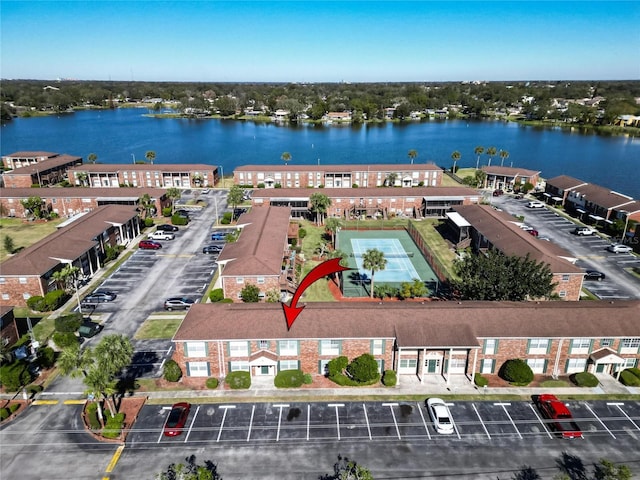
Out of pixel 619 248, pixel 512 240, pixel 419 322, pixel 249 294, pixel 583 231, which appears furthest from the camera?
pixel 583 231

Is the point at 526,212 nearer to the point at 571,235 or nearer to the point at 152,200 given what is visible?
the point at 571,235

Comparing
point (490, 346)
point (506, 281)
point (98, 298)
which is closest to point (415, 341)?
point (490, 346)

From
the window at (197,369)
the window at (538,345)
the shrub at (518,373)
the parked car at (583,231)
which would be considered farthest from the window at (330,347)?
the parked car at (583,231)

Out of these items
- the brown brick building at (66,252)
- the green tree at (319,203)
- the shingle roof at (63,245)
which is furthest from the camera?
the green tree at (319,203)

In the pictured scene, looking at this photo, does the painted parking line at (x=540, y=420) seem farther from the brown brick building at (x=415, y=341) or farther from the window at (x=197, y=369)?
the window at (x=197, y=369)

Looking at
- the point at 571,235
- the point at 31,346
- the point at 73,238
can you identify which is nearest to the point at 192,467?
the point at 31,346

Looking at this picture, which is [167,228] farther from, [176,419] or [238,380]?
[176,419]

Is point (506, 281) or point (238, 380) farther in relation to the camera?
point (506, 281)
